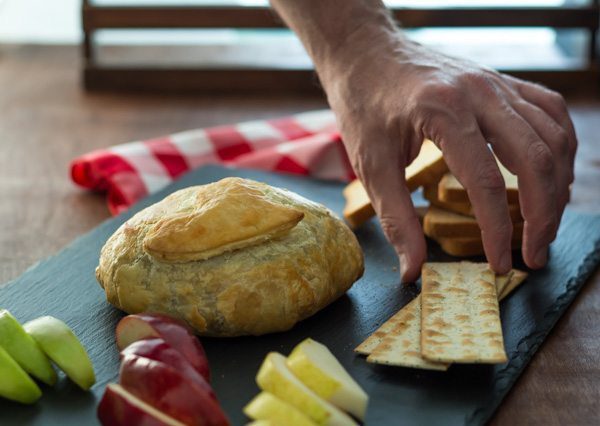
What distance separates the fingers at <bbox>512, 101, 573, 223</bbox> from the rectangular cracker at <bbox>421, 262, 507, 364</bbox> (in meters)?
0.26

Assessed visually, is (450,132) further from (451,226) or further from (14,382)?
(14,382)

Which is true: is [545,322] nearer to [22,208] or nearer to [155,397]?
[155,397]

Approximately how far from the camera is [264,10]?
3.70 m

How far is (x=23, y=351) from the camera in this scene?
1559mm

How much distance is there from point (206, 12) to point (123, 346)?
2356 mm

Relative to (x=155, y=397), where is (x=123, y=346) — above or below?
below

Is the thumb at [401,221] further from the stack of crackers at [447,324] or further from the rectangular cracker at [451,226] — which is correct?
the rectangular cracker at [451,226]

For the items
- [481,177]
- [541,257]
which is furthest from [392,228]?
[541,257]

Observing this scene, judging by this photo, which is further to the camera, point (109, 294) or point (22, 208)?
point (22, 208)

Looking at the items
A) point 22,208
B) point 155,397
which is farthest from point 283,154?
point 155,397

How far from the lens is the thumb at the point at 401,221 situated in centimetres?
200

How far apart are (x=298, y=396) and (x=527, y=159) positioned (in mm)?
801

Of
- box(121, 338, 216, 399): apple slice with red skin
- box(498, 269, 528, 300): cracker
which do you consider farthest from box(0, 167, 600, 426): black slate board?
box(121, 338, 216, 399): apple slice with red skin

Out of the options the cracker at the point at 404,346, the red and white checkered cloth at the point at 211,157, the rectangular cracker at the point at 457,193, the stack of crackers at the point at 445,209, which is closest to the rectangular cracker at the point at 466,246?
the stack of crackers at the point at 445,209
